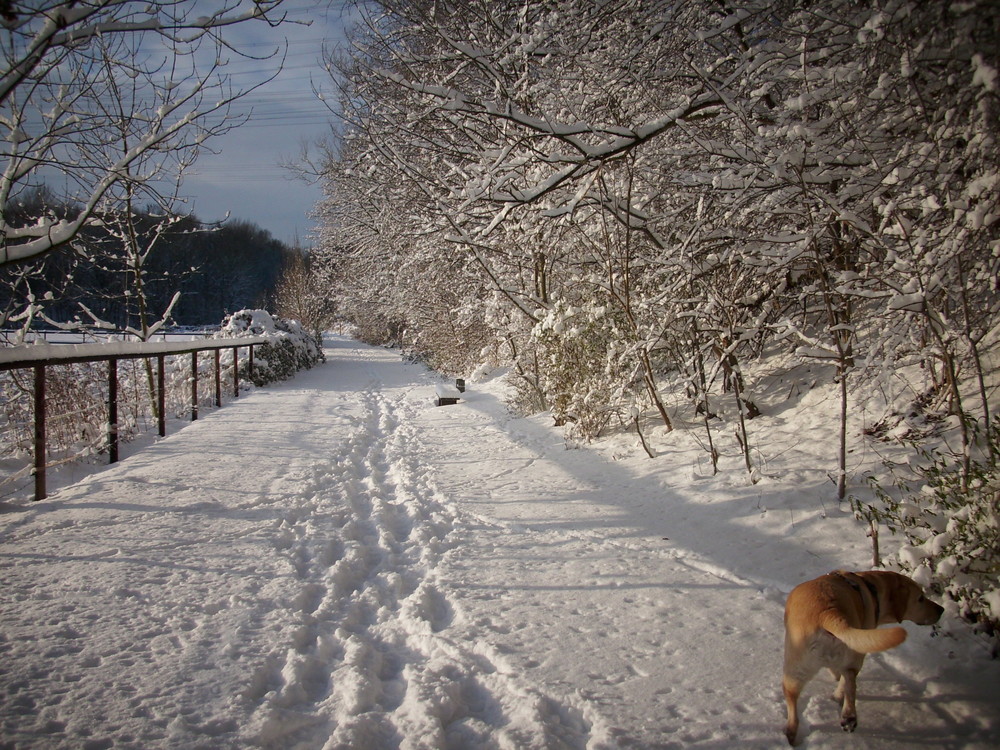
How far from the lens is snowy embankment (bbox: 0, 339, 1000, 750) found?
5.61 feet

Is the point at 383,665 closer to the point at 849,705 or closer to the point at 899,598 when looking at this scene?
the point at 849,705

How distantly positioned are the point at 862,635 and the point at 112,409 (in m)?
6.27

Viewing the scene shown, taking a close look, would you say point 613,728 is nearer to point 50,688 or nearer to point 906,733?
point 906,733

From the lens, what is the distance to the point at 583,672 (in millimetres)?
2008

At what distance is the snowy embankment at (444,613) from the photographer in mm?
1710

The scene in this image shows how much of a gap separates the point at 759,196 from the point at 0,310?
7.83m

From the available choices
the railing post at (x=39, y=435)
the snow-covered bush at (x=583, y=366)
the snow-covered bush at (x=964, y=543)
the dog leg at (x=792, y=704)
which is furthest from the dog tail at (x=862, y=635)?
the railing post at (x=39, y=435)

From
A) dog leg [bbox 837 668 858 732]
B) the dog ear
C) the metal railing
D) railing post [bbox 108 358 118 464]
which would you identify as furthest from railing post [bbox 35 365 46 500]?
the dog ear

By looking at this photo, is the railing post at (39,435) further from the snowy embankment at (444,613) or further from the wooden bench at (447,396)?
the wooden bench at (447,396)

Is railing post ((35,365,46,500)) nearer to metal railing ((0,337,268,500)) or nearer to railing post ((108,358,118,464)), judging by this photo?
metal railing ((0,337,268,500))

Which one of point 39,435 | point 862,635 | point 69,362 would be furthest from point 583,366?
point 39,435

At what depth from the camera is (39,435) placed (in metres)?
3.83

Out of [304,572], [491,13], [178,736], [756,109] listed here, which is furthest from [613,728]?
[491,13]

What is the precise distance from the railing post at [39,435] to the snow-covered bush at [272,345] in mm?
8313
